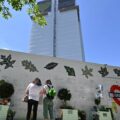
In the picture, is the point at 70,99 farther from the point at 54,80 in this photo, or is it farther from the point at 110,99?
the point at 110,99

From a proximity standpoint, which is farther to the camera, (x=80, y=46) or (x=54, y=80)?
(x=80, y=46)

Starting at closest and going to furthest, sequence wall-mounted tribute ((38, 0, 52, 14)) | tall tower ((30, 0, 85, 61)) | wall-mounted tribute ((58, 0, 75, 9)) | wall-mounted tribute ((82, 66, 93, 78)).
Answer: wall-mounted tribute ((82, 66, 93, 78)) → tall tower ((30, 0, 85, 61)) → wall-mounted tribute ((38, 0, 52, 14)) → wall-mounted tribute ((58, 0, 75, 9))

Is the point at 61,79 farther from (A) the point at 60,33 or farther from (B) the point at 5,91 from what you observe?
(A) the point at 60,33

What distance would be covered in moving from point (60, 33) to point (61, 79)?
72091 mm

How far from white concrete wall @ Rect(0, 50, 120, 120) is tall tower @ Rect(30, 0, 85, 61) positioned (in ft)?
209

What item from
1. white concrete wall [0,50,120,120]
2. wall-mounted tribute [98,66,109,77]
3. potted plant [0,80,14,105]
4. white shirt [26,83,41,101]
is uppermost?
wall-mounted tribute [98,66,109,77]

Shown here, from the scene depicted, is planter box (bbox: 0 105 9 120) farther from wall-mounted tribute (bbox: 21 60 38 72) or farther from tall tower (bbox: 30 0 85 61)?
tall tower (bbox: 30 0 85 61)

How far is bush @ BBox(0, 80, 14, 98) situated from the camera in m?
9.80

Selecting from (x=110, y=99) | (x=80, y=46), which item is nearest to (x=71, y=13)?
(x=80, y=46)

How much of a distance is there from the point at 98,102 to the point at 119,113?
3.76 ft

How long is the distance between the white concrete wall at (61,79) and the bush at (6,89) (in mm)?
378

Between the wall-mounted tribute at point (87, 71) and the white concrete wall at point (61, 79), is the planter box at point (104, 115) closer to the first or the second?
the white concrete wall at point (61, 79)

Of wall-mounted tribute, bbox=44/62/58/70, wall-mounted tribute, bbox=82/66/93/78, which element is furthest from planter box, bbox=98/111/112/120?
wall-mounted tribute, bbox=44/62/58/70

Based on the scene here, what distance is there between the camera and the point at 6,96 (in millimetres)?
9914
